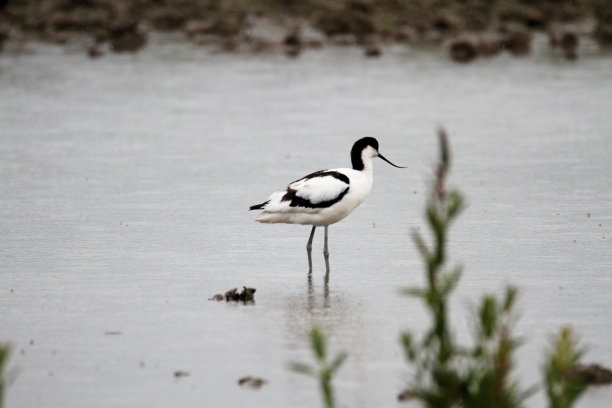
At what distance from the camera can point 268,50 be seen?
32.0 m

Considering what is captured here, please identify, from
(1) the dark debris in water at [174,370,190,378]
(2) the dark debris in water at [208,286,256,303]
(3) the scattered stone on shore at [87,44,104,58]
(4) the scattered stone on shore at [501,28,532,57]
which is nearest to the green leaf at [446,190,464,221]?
(1) the dark debris in water at [174,370,190,378]

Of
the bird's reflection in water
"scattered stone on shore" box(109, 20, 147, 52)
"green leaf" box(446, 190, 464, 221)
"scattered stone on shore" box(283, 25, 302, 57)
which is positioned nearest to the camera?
"green leaf" box(446, 190, 464, 221)

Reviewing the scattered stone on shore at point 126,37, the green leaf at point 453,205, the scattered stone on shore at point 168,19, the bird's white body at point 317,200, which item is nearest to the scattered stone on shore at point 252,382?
the green leaf at point 453,205

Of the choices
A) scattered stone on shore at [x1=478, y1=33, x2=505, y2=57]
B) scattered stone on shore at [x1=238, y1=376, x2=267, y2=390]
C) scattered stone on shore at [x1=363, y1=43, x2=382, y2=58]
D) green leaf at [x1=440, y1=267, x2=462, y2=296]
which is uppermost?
scattered stone on shore at [x1=478, y1=33, x2=505, y2=57]

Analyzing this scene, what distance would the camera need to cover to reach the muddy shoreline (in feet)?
108

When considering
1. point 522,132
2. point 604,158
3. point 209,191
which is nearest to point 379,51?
point 522,132

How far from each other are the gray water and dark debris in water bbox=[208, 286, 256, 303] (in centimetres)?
13

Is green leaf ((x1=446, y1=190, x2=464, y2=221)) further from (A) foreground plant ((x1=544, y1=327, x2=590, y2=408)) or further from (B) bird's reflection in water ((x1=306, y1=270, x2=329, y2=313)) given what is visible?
(B) bird's reflection in water ((x1=306, y1=270, x2=329, y2=313))

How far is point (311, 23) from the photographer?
134 feet

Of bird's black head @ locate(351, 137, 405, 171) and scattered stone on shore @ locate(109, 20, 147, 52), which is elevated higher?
scattered stone on shore @ locate(109, 20, 147, 52)

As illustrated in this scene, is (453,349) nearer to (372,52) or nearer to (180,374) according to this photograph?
(180,374)

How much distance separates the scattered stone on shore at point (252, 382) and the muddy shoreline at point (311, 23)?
75.9 feet

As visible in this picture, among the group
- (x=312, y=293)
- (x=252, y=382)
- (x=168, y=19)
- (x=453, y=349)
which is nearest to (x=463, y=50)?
(x=168, y=19)

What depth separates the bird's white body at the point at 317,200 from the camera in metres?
10.4
